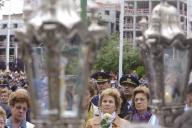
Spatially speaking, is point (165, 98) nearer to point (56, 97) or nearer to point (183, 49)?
point (183, 49)

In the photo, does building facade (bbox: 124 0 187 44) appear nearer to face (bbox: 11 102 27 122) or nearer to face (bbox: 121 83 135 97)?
face (bbox: 121 83 135 97)

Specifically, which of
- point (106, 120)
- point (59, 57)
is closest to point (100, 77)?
point (106, 120)

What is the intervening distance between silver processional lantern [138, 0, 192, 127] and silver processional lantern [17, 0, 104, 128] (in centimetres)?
49

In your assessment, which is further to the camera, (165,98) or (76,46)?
(165,98)

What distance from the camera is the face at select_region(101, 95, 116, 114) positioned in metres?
5.45

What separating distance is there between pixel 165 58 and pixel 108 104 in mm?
2675

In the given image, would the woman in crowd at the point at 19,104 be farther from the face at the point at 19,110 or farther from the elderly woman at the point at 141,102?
the elderly woman at the point at 141,102

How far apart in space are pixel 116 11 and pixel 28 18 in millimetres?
56641

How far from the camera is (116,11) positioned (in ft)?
193

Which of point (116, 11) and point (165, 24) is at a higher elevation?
point (116, 11)

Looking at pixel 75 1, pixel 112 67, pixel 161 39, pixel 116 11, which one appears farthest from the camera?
pixel 116 11

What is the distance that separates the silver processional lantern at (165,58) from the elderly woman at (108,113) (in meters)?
2.46

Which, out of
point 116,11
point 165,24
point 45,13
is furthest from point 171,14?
point 116,11

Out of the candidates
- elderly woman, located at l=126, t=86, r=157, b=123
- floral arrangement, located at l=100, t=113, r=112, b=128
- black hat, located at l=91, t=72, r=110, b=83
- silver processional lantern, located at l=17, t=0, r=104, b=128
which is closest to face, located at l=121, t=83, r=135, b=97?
black hat, located at l=91, t=72, r=110, b=83
